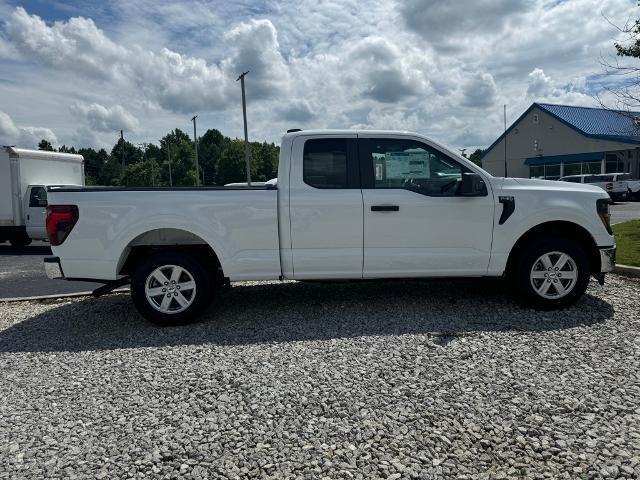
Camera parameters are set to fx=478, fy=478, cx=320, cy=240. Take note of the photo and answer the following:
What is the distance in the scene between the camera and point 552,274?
205 inches

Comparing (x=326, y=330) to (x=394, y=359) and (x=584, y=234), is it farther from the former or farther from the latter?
(x=584, y=234)

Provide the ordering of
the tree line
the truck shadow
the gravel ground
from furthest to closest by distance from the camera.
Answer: the tree line < the truck shadow < the gravel ground

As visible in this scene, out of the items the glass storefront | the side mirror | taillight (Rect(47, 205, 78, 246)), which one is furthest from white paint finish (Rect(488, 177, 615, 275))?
the glass storefront

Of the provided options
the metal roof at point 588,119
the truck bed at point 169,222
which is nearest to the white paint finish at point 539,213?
the truck bed at point 169,222

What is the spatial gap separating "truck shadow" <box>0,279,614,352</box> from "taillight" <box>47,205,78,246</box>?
41.1 inches

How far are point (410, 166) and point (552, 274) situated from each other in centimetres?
194

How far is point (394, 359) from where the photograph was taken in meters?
4.00

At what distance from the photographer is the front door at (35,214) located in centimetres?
1322

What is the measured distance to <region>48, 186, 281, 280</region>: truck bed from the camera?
195 inches

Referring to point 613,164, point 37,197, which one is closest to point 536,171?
point 613,164

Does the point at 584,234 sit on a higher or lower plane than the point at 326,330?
higher

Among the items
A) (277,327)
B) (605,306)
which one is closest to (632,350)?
(605,306)

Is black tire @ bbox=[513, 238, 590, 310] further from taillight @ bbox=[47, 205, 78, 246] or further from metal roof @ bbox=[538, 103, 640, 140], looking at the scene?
metal roof @ bbox=[538, 103, 640, 140]

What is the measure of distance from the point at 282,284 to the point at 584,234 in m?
3.96
